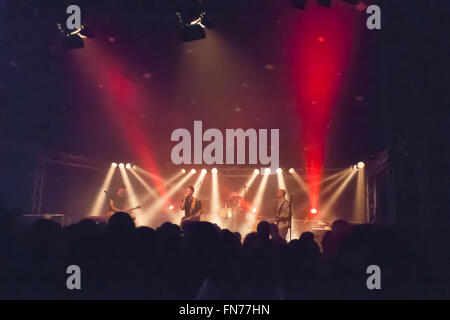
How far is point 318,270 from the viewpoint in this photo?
1.92m

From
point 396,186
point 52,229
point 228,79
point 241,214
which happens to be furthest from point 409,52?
point 241,214

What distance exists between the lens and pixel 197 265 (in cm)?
195

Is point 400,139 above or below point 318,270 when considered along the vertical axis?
above

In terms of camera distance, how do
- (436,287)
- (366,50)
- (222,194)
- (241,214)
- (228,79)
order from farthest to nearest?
(222,194) < (241,214) < (228,79) < (366,50) < (436,287)

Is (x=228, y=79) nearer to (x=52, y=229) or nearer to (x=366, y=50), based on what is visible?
(x=366, y=50)

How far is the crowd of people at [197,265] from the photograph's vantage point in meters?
1.93

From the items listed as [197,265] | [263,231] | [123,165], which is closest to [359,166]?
[123,165]

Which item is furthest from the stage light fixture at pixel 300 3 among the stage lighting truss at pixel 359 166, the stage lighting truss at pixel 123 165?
the stage lighting truss at pixel 123 165

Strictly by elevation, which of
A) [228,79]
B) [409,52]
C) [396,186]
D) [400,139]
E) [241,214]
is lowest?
[241,214]

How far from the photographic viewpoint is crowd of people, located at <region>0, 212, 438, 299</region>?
193cm

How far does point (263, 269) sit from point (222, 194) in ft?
45.8

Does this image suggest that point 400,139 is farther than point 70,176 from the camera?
No

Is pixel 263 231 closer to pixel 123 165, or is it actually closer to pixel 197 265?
pixel 197 265

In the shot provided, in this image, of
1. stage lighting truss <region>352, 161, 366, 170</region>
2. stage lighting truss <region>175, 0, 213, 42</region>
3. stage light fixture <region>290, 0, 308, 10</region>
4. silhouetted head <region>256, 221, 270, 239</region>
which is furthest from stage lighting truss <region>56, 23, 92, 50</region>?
stage lighting truss <region>352, 161, 366, 170</region>
